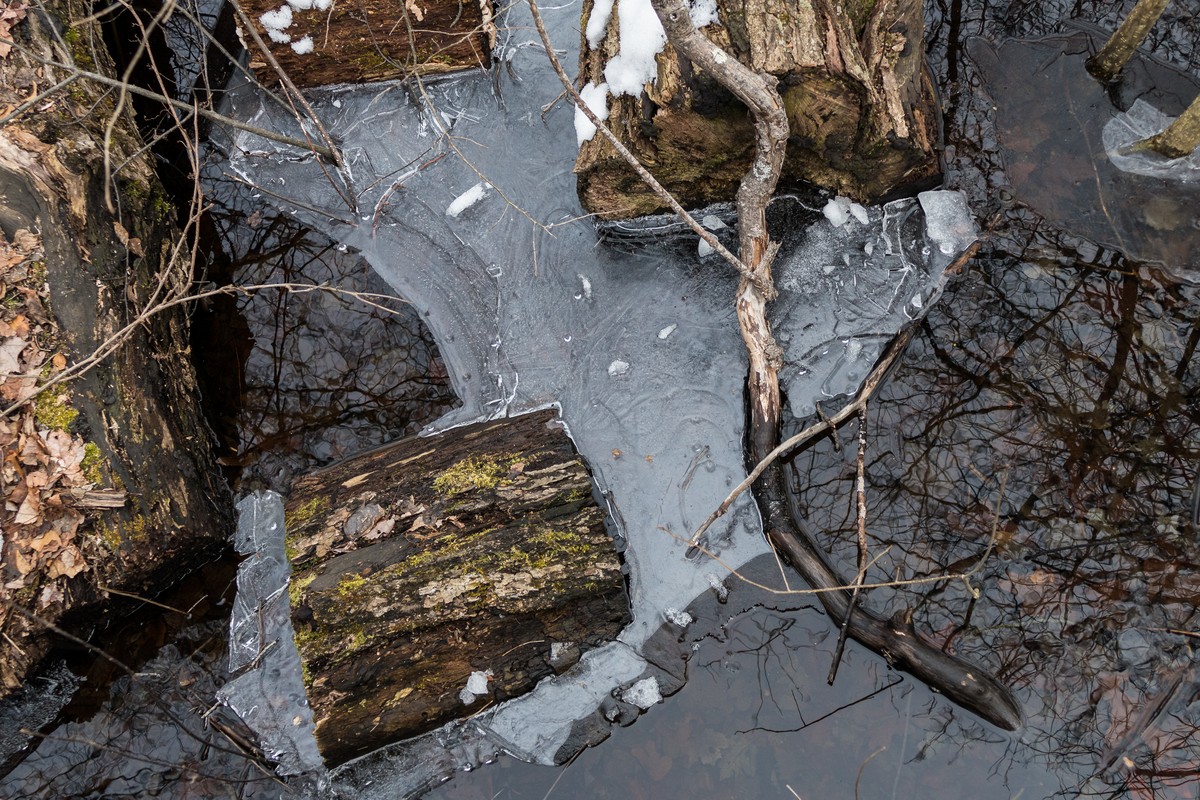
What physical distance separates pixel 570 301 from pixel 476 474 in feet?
3.78

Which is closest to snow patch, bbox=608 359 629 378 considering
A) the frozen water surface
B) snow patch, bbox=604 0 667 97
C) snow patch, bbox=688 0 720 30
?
the frozen water surface

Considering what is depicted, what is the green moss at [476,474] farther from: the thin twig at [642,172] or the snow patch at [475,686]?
the thin twig at [642,172]

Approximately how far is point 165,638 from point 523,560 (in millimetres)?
1941

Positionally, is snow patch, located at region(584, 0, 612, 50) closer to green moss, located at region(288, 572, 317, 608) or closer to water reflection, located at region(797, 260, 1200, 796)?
water reflection, located at region(797, 260, 1200, 796)

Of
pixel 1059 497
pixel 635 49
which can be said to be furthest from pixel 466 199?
pixel 1059 497

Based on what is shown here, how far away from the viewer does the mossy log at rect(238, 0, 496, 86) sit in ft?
12.5

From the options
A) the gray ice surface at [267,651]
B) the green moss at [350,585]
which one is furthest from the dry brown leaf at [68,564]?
the green moss at [350,585]

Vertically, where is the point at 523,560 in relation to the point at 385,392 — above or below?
below

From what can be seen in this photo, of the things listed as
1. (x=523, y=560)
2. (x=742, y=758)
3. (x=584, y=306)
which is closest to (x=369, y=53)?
(x=584, y=306)

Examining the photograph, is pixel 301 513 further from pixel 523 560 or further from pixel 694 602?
pixel 694 602

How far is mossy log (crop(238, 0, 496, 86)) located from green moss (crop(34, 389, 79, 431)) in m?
2.07

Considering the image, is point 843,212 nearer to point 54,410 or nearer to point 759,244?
point 759,244

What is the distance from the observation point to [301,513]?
3119 millimetres

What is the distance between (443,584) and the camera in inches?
113
